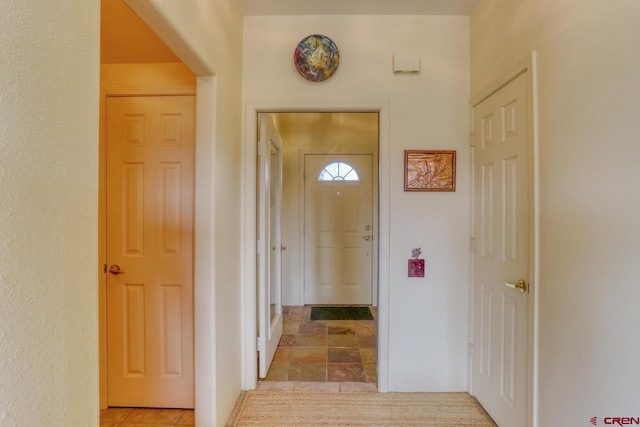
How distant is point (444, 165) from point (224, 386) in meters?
2.01

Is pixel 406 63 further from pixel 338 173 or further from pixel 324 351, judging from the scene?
pixel 324 351

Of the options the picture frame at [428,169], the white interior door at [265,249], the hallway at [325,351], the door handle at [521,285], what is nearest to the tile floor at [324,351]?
the hallway at [325,351]

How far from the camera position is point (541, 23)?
4.70 ft

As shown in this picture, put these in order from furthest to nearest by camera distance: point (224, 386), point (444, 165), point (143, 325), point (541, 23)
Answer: point (444, 165)
point (143, 325)
point (224, 386)
point (541, 23)

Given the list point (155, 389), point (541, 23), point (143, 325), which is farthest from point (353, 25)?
point (155, 389)

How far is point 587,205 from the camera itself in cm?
118

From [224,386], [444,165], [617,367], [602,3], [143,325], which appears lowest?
[224,386]

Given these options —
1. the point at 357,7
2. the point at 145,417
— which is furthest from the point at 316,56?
the point at 145,417
